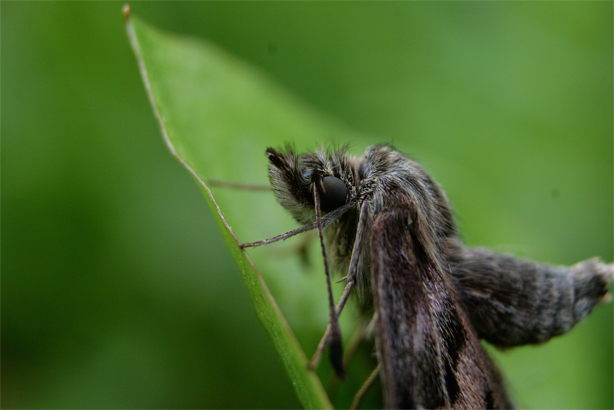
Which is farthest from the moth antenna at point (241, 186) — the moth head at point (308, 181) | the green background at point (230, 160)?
the moth head at point (308, 181)

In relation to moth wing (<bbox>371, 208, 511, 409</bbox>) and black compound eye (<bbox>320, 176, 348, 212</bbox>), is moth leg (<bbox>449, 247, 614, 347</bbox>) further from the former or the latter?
black compound eye (<bbox>320, 176, 348, 212</bbox>)

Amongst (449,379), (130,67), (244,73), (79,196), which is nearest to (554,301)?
(449,379)

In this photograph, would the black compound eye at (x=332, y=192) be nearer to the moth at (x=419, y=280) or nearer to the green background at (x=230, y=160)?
the moth at (x=419, y=280)

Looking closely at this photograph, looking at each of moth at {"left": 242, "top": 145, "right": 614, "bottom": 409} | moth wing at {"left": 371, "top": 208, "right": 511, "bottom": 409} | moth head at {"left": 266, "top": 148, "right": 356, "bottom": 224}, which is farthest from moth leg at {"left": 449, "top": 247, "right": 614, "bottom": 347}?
moth head at {"left": 266, "top": 148, "right": 356, "bottom": 224}

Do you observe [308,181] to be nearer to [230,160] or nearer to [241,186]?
[241,186]

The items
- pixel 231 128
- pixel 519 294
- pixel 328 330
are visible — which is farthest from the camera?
pixel 231 128

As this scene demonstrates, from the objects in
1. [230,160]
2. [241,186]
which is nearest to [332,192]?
[241,186]

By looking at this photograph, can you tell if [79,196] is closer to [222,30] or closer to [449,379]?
[222,30]
